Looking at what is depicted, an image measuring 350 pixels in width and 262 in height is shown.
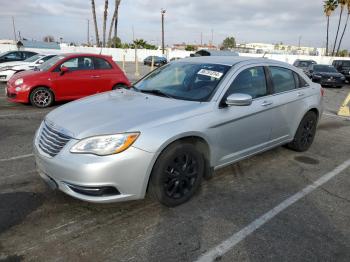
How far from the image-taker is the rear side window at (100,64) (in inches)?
375

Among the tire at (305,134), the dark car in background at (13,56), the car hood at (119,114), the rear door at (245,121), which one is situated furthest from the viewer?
the dark car in background at (13,56)

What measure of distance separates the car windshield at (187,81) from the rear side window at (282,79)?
0.93 metres

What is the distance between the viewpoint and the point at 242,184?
4.32 m

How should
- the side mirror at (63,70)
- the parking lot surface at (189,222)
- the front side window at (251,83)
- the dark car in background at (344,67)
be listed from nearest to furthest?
the parking lot surface at (189,222) < the front side window at (251,83) < the side mirror at (63,70) < the dark car in background at (344,67)

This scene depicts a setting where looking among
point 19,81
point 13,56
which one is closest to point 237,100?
point 19,81

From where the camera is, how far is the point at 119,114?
3.46 meters

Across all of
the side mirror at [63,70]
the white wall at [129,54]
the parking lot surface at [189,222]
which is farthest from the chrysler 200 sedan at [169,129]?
the white wall at [129,54]

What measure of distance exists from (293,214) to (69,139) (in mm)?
2457

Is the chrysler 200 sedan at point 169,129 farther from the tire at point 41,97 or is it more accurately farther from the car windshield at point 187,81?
the tire at point 41,97

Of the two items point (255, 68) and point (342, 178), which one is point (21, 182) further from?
point (342, 178)

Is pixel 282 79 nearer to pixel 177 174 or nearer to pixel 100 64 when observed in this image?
pixel 177 174

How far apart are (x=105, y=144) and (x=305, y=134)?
3.81 metres

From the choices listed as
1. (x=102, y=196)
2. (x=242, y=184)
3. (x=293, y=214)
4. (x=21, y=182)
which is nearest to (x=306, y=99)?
(x=242, y=184)

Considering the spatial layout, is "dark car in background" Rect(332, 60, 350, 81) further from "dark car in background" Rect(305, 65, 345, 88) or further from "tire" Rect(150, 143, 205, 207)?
"tire" Rect(150, 143, 205, 207)
